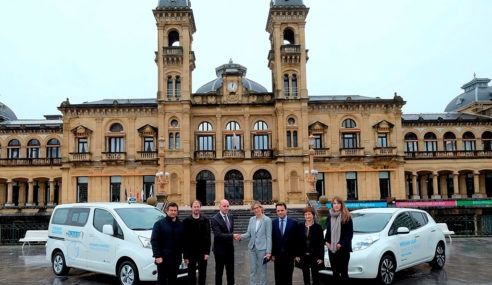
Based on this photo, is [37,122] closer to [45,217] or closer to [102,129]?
[102,129]

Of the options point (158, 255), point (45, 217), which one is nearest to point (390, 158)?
point (45, 217)

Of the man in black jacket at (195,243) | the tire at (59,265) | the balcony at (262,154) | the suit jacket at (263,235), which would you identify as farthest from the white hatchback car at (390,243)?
the balcony at (262,154)

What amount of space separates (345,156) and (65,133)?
2739cm

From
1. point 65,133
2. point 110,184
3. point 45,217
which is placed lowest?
point 45,217

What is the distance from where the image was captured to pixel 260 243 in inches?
353

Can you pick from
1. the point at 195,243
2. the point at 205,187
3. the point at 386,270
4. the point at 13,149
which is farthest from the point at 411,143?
the point at 13,149

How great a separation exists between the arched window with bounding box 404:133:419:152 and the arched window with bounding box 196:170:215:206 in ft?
73.7

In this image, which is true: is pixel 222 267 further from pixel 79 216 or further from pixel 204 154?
pixel 204 154

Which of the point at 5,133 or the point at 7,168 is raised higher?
the point at 5,133

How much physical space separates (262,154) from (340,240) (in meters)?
29.4

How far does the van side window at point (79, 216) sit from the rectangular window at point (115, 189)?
89.8 ft

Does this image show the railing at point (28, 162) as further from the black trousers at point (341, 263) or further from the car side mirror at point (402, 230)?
the black trousers at point (341, 263)

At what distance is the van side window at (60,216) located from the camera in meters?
13.0

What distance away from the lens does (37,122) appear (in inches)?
1946
